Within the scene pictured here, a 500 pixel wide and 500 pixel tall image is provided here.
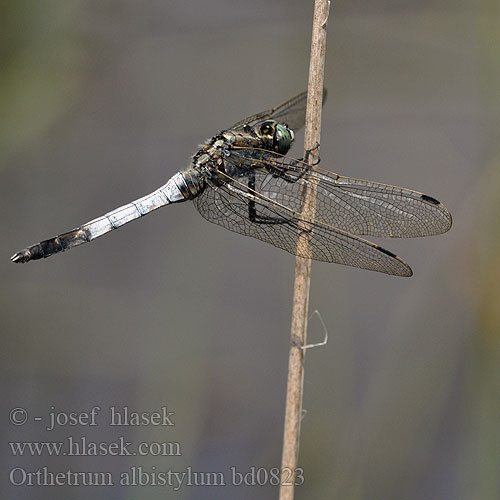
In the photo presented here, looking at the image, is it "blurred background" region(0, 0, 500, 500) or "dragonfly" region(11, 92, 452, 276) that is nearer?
"dragonfly" region(11, 92, 452, 276)

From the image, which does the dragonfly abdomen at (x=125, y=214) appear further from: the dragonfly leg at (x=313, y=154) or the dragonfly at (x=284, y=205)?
the dragonfly leg at (x=313, y=154)

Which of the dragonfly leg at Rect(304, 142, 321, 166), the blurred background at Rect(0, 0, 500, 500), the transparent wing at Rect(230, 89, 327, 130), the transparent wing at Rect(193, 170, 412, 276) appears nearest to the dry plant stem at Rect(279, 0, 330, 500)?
the dragonfly leg at Rect(304, 142, 321, 166)

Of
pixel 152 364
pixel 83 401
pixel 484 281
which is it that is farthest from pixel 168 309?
pixel 484 281

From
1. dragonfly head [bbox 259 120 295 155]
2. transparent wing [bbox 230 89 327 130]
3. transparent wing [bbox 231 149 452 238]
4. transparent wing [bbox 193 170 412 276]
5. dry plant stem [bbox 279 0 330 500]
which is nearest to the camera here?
dry plant stem [bbox 279 0 330 500]

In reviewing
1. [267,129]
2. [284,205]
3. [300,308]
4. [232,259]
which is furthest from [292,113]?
[300,308]

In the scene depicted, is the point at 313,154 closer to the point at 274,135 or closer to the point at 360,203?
the point at 360,203

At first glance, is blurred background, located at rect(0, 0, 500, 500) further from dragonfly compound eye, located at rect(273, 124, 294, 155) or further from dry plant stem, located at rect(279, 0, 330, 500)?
dry plant stem, located at rect(279, 0, 330, 500)

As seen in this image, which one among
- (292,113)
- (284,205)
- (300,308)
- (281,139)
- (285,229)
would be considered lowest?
(300,308)
